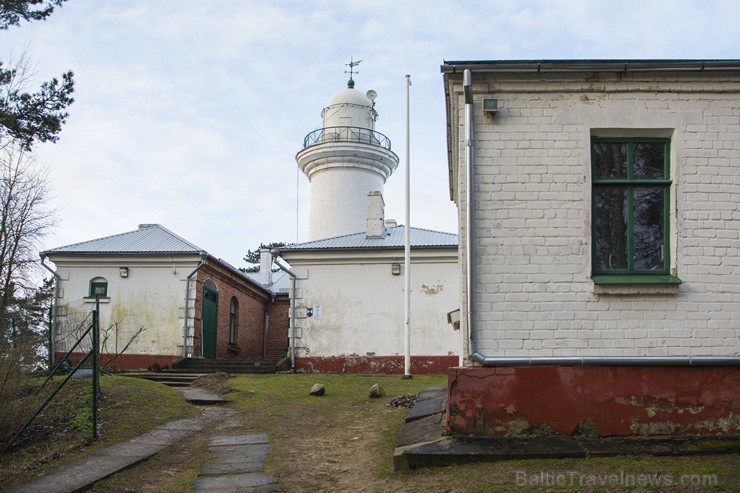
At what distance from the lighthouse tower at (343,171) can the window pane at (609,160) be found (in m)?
21.3

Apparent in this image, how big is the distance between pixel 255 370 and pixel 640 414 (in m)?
14.4

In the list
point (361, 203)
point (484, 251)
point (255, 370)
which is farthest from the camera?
point (361, 203)

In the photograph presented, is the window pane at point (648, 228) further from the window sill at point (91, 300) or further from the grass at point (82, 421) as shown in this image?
the window sill at point (91, 300)

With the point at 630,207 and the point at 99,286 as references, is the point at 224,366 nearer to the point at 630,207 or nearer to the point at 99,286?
the point at 99,286

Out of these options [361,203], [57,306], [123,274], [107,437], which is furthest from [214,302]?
[107,437]

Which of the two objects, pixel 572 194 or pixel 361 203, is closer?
pixel 572 194

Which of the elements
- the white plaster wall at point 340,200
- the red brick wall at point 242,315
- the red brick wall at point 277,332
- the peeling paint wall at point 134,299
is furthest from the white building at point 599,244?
the red brick wall at point 277,332

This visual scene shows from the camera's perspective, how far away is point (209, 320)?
24.5 m

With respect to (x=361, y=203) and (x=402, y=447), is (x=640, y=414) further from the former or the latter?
(x=361, y=203)

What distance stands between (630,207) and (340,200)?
22.2 metres

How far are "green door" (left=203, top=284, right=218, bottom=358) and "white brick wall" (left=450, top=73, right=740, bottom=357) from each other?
16.4m

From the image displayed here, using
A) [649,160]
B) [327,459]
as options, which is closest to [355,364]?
[327,459]

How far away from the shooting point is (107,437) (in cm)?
1002

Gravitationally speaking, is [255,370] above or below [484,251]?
below
